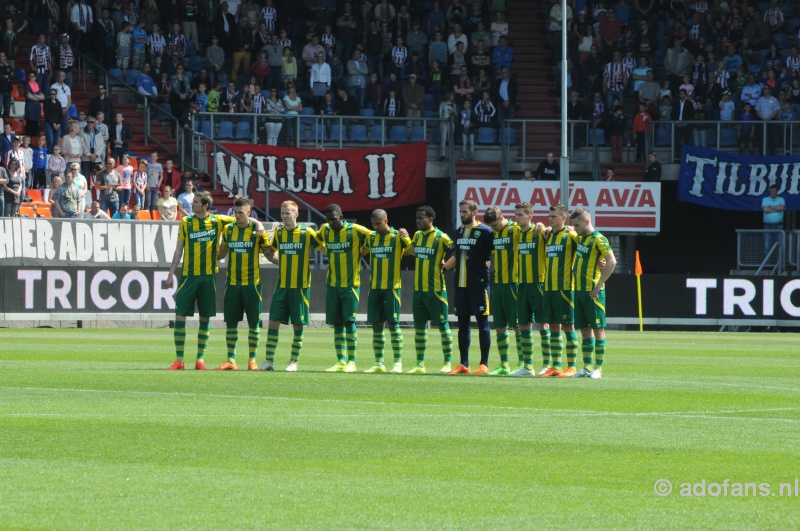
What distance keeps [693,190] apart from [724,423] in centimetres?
2603

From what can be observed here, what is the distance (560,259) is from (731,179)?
66.6 feet

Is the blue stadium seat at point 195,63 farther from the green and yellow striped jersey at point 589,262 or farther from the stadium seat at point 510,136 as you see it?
the green and yellow striped jersey at point 589,262

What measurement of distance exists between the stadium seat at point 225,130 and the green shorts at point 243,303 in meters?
17.9

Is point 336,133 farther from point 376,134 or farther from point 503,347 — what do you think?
point 503,347

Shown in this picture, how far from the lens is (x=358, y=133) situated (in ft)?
118

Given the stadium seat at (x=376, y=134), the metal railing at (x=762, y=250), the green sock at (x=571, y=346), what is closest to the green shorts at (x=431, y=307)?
the green sock at (x=571, y=346)

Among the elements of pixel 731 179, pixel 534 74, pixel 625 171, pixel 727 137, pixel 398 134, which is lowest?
pixel 731 179

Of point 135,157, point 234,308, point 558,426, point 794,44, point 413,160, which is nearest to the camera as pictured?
point 558,426

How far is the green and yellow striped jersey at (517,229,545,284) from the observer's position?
17.2m

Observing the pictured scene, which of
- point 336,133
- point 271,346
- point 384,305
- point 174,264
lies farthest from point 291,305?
point 336,133

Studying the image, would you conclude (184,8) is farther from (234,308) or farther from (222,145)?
(234,308)

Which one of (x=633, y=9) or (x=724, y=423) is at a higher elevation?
(x=633, y=9)

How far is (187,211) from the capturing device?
104 ft

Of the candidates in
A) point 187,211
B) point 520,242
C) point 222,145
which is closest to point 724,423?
point 520,242
